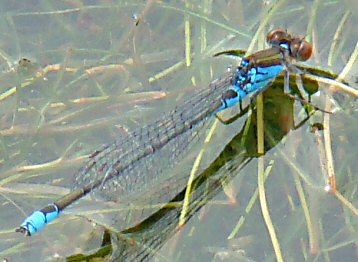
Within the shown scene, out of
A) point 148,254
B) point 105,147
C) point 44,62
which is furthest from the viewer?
point 44,62

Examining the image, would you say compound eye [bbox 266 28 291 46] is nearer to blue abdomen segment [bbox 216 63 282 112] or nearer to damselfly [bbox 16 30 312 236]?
damselfly [bbox 16 30 312 236]

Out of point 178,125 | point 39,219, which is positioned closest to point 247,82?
point 178,125

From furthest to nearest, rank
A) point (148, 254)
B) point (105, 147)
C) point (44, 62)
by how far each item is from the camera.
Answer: point (44, 62), point (105, 147), point (148, 254)

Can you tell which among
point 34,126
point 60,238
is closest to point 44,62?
point 34,126

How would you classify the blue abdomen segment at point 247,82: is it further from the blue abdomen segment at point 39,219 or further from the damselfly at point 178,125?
the blue abdomen segment at point 39,219

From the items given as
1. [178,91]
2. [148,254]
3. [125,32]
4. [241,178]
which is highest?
[125,32]

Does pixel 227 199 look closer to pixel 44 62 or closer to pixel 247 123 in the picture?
pixel 247 123

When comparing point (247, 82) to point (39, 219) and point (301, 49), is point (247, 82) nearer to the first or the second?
point (301, 49)
